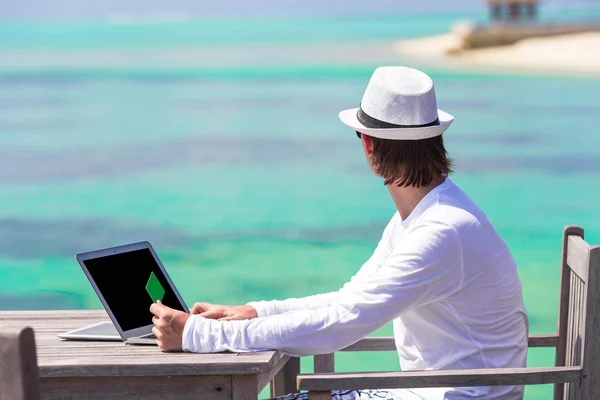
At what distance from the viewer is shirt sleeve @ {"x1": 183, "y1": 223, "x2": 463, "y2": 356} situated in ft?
7.38

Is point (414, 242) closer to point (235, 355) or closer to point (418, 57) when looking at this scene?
point (235, 355)

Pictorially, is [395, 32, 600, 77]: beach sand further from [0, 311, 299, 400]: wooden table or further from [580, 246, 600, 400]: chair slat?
[0, 311, 299, 400]: wooden table

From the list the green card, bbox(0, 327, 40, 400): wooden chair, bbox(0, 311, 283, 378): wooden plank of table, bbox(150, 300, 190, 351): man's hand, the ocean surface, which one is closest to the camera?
bbox(0, 327, 40, 400): wooden chair

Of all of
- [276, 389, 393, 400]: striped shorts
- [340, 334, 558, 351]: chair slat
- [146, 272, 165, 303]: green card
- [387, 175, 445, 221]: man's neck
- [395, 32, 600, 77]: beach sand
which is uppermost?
[395, 32, 600, 77]: beach sand

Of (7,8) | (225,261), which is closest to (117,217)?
(225,261)

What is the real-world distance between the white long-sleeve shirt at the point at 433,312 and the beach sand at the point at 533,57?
3627 centimetres

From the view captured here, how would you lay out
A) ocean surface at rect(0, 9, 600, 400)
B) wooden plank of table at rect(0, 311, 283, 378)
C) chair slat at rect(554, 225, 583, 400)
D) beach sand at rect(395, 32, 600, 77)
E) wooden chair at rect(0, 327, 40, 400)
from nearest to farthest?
wooden chair at rect(0, 327, 40, 400) → wooden plank of table at rect(0, 311, 283, 378) → chair slat at rect(554, 225, 583, 400) → ocean surface at rect(0, 9, 600, 400) → beach sand at rect(395, 32, 600, 77)

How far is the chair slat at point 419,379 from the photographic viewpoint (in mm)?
2201

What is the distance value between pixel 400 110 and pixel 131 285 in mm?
839

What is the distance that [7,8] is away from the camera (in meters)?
193

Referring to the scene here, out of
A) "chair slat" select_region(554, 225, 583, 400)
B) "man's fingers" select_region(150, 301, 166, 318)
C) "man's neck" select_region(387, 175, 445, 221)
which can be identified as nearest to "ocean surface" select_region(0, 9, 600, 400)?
"chair slat" select_region(554, 225, 583, 400)

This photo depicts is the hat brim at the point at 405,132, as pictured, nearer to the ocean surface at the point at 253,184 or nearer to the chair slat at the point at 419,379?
the chair slat at the point at 419,379

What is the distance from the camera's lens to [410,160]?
7.86 ft

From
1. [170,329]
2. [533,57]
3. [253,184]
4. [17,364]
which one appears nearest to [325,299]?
[170,329]
